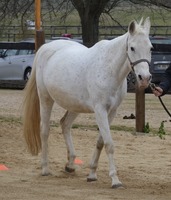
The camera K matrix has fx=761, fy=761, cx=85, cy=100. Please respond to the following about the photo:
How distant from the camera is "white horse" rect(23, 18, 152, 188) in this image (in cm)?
796

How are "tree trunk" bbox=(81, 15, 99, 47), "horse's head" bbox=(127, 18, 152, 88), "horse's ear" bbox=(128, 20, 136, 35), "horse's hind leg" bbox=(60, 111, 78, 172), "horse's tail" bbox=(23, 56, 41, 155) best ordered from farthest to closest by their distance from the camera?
"tree trunk" bbox=(81, 15, 99, 47)
"horse's tail" bbox=(23, 56, 41, 155)
"horse's hind leg" bbox=(60, 111, 78, 172)
"horse's ear" bbox=(128, 20, 136, 35)
"horse's head" bbox=(127, 18, 152, 88)

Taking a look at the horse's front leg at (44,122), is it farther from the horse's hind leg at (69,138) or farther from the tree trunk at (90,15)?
the tree trunk at (90,15)

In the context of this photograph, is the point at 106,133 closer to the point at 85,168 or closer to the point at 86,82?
the point at 86,82

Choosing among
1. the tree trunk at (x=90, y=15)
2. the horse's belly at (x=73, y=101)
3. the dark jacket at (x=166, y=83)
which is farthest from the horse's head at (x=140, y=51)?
the tree trunk at (x=90, y=15)

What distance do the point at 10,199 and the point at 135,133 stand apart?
5.79m

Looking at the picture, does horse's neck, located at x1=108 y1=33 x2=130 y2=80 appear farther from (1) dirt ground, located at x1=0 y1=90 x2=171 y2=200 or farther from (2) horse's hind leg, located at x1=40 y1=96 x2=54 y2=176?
(2) horse's hind leg, located at x1=40 y1=96 x2=54 y2=176

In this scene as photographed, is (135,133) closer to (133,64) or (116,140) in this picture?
(116,140)

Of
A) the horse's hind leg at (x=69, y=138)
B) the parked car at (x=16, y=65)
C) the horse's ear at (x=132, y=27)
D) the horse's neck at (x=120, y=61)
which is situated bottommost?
the parked car at (x=16, y=65)

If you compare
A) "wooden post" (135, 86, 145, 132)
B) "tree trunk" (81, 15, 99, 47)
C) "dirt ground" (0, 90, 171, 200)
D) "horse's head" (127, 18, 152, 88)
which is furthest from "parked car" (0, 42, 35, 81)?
"horse's head" (127, 18, 152, 88)

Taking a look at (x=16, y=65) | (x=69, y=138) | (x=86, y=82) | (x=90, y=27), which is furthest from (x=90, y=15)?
(x=86, y=82)

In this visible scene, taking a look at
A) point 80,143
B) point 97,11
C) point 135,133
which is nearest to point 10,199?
point 80,143

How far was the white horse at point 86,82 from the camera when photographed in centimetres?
796

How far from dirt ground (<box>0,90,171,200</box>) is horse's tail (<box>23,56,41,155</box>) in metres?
0.33

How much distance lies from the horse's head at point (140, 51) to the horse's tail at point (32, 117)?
2064 mm
